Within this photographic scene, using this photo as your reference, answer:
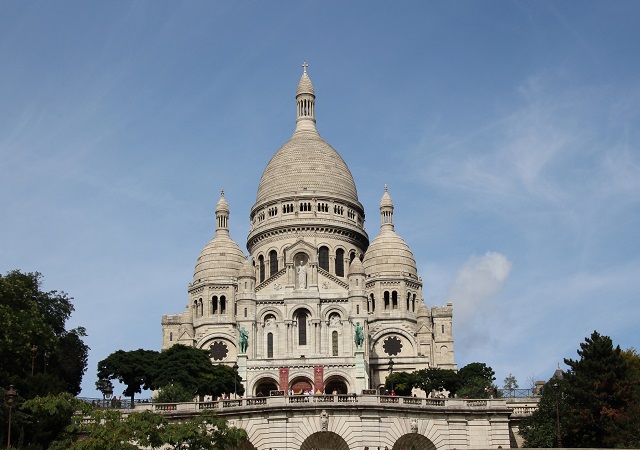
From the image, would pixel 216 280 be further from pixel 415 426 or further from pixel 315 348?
pixel 415 426

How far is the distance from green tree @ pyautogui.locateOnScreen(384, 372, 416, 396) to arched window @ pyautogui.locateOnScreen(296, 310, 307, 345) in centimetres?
977

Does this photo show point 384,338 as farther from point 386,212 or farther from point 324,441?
point 324,441

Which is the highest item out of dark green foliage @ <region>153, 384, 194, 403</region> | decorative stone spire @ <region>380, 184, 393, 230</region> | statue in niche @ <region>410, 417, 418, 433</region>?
decorative stone spire @ <region>380, 184, 393, 230</region>

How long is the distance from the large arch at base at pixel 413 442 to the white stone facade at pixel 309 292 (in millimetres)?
44079

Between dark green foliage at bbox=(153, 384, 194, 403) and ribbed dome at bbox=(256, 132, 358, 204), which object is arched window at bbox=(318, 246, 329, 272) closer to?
ribbed dome at bbox=(256, 132, 358, 204)

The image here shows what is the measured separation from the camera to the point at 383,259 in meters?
114

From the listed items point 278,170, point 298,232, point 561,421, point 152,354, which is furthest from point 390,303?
point 561,421

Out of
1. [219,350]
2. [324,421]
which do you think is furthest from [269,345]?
[324,421]

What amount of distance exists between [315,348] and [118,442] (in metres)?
57.3

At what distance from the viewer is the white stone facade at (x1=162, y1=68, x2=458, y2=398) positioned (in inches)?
3944

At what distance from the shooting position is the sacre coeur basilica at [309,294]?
326 ft

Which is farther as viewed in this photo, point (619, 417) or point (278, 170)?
point (278, 170)

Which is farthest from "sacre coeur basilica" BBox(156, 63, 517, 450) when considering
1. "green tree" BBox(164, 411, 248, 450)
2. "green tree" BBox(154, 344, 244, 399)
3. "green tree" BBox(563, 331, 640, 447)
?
"green tree" BBox(164, 411, 248, 450)

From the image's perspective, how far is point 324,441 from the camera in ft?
165
